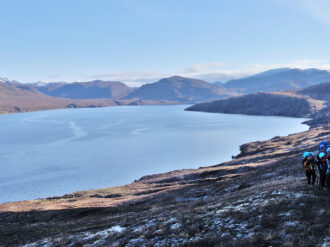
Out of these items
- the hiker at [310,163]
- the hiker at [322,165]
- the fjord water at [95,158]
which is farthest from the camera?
the fjord water at [95,158]

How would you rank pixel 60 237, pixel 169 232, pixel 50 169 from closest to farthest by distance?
pixel 169 232, pixel 60 237, pixel 50 169

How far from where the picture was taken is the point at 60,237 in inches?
848

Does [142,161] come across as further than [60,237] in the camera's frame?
Yes

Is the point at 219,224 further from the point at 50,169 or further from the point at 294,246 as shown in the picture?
the point at 50,169

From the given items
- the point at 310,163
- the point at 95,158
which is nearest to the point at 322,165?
the point at 310,163

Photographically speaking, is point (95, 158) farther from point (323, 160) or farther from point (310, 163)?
point (323, 160)

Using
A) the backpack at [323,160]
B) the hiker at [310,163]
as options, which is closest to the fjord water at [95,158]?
the hiker at [310,163]

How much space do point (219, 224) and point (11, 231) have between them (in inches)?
882

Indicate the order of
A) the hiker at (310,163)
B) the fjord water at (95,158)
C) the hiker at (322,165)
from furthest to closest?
the fjord water at (95,158)
the hiker at (310,163)
the hiker at (322,165)

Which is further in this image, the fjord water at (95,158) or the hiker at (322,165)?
the fjord water at (95,158)

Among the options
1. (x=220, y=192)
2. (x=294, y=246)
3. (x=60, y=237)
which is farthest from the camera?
(x=220, y=192)

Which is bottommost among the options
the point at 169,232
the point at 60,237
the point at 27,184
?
the point at 27,184

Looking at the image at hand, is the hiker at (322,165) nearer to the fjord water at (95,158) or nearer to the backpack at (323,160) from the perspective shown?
the backpack at (323,160)

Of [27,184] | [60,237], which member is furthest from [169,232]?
[27,184]
